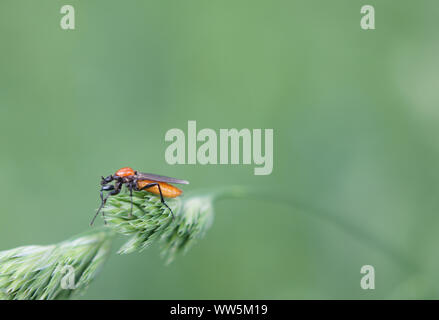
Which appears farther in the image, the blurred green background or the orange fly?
the blurred green background

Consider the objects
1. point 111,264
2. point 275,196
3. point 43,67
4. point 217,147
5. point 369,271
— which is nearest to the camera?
point 275,196

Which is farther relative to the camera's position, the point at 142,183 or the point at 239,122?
the point at 239,122

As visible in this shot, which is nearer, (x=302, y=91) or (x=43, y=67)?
(x=302, y=91)

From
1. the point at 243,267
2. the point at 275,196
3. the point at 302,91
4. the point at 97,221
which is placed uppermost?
the point at 302,91

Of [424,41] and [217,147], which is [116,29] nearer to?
[217,147]

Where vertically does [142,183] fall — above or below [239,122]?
below

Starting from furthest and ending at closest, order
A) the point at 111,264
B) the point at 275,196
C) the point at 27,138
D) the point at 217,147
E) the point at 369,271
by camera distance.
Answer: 1. the point at 27,138
2. the point at 111,264
3. the point at 217,147
4. the point at 369,271
5. the point at 275,196

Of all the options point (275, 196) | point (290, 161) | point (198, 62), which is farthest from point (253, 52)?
point (275, 196)

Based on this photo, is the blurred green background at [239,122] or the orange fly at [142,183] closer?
the orange fly at [142,183]
